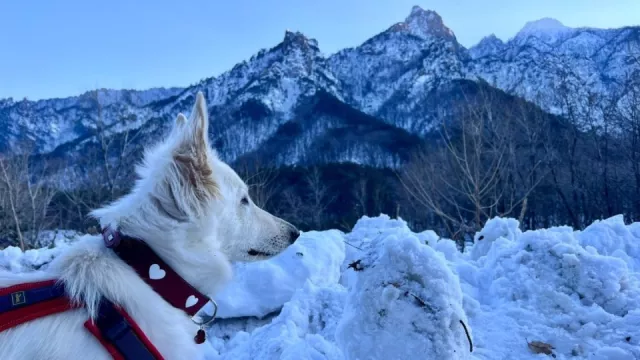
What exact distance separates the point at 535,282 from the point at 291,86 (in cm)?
11144

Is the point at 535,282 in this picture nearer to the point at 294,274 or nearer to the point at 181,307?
the point at 181,307

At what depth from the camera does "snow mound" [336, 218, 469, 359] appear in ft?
8.39

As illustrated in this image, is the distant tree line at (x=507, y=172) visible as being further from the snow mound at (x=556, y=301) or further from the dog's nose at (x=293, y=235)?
the dog's nose at (x=293, y=235)

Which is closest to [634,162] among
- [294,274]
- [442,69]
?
[294,274]

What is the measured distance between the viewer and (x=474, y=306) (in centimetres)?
381

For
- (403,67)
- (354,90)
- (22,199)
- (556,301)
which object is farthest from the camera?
(354,90)

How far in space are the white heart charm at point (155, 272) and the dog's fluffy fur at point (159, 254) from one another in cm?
5

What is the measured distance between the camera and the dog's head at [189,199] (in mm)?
1847

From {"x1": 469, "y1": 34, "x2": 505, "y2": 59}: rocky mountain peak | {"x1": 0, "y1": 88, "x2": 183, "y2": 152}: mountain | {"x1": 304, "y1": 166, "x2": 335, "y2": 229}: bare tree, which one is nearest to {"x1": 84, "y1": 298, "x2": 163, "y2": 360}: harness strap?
{"x1": 304, "y1": 166, "x2": 335, "y2": 229}: bare tree

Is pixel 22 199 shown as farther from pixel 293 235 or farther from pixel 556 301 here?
pixel 556 301

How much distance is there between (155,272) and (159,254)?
0.27 feet

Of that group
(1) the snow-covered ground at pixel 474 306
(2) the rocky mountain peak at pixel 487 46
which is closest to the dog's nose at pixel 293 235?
(1) the snow-covered ground at pixel 474 306

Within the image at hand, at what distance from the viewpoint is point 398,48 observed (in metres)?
123

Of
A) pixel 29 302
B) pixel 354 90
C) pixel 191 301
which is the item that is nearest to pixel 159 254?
pixel 191 301
